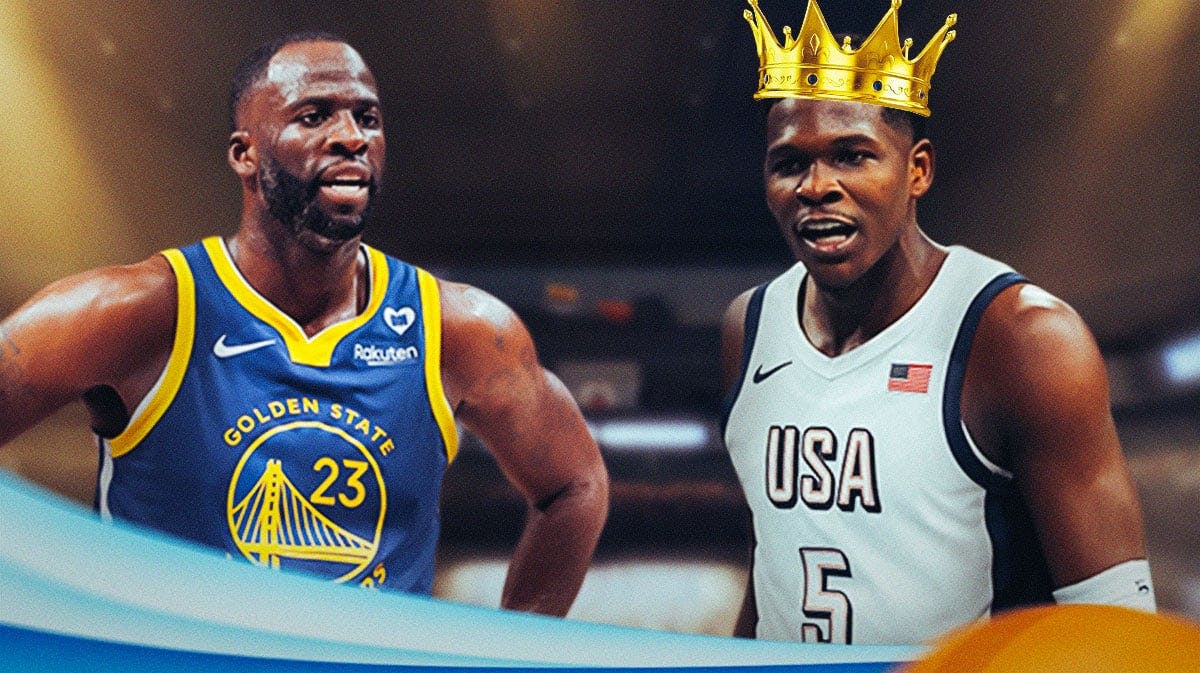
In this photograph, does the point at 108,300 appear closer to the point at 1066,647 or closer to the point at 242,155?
the point at 242,155

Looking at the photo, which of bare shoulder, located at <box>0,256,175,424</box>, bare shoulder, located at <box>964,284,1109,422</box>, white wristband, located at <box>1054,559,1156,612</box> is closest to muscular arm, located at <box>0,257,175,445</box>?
bare shoulder, located at <box>0,256,175,424</box>

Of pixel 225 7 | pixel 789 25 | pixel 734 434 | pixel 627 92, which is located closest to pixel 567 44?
pixel 627 92

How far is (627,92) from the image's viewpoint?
172cm

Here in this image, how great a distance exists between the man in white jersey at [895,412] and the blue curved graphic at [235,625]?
107 millimetres

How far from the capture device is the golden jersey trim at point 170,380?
160 centimetres

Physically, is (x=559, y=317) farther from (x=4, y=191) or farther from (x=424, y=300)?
(x=4, y=191)

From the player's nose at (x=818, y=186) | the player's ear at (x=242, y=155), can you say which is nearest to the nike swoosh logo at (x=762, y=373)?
the player's nose at (x=818, y=186)

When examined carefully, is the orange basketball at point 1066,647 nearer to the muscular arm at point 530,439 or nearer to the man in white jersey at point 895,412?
the man in white jersey at point 895,412

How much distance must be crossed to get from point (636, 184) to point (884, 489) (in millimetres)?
524

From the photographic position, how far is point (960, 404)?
5.56ft

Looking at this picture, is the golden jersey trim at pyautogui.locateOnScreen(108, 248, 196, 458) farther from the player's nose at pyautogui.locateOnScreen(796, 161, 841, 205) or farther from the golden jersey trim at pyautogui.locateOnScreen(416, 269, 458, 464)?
the player's nose at pyautogui.locateOnScreen(796, 161, 841, 205)

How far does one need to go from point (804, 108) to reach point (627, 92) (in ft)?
0.77

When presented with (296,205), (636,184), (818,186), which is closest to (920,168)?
(818,186)

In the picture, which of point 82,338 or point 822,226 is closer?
point 82,338
